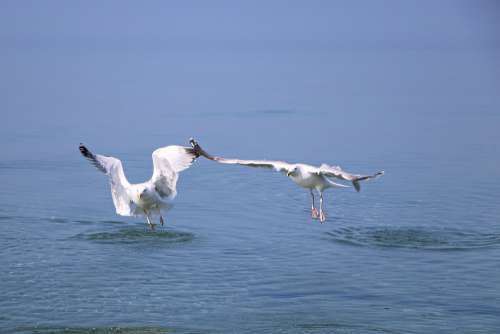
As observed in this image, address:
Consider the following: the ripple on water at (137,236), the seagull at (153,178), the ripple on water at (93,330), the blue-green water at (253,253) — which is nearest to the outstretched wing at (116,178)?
the seagull at (153,178)

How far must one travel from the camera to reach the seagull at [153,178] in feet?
47.3

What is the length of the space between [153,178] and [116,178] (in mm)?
521

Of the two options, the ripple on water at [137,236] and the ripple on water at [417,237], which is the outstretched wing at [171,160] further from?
the ripple on water at [417,237]

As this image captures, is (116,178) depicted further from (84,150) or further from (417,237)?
(417,237)

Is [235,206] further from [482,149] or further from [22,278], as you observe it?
[482,149]

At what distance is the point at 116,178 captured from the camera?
47.5ft

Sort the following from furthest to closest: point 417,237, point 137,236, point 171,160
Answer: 1. point 137,236
2. point 417,237
3. point 171,160

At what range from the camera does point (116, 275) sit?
14383mm

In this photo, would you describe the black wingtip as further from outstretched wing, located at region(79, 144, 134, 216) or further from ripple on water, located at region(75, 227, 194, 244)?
ripple on water, located at region(75, 227, 194, 244)

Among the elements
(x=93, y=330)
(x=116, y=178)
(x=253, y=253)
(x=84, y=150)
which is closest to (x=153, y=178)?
(x=116, y=178)

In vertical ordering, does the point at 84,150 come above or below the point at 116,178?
above

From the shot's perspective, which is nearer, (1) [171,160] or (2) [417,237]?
(1) [171,160]

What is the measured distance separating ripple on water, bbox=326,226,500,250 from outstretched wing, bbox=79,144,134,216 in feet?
10.8

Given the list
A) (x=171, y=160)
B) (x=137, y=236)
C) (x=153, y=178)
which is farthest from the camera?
(x=137, y=236)
